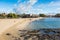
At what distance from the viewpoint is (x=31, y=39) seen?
13836 millimetres

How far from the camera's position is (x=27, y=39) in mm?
13867

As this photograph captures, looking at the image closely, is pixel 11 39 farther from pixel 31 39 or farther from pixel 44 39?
pixel 44 39

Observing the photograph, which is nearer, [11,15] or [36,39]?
[36,39]

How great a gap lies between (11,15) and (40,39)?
70.0 meters

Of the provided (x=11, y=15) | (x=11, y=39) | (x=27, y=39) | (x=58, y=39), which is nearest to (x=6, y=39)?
(x=11, y=39)

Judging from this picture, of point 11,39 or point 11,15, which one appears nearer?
point 11,39

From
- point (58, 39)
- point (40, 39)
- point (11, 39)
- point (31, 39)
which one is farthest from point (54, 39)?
point (11, 39)

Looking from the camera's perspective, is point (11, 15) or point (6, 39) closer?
point (6, 39)

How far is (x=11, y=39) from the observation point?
1365 cm

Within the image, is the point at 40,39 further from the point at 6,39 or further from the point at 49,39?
the point at 6,39

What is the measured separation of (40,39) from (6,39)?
3.30 m

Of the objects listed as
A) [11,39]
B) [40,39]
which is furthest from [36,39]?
[11,39]

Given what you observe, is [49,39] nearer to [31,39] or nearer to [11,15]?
[31,39]

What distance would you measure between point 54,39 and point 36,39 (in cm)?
179
